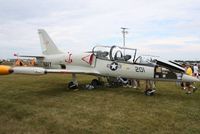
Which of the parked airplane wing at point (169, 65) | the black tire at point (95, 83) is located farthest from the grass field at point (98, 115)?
the black tire at point (95, 83)

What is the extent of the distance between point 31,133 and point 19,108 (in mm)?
2955

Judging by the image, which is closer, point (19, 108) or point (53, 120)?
point (53, 120)

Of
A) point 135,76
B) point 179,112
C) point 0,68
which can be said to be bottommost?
point 179,112

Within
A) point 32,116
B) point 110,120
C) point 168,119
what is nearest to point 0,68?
point 32,116

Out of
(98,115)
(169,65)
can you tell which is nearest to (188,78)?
(169,65)

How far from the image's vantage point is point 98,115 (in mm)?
8281

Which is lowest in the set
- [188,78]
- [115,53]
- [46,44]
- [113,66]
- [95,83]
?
[95,83]

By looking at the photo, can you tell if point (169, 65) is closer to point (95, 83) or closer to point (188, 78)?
point (188, 78)

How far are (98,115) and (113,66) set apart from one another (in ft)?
18.3

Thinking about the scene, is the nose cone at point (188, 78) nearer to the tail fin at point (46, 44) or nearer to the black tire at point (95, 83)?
the black tire at point (95, 83)

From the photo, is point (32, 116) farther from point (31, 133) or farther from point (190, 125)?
point (190, 125)

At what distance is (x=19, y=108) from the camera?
30.1 feet

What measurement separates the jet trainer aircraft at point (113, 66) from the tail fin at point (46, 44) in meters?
0.63

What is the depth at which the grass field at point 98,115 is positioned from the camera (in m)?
6.80
